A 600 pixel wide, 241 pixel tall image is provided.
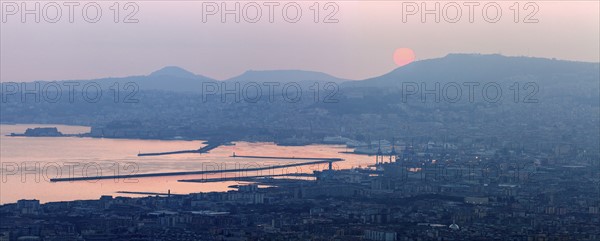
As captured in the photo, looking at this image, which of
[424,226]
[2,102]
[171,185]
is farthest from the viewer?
[2,102]

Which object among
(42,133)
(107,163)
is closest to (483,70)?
(42,133)

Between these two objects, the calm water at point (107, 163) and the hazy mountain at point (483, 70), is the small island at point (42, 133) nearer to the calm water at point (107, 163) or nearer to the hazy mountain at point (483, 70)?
the calm water at point (107, 163)

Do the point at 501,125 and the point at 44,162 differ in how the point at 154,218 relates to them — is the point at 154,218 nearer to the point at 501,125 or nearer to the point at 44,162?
the point at 44,162

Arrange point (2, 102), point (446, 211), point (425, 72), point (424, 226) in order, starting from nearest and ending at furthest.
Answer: point (424, 226) → point (446, 211) → point (2, 102) → point (425, 72)

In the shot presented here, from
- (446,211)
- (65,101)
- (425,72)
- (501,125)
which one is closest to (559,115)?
(501,125)

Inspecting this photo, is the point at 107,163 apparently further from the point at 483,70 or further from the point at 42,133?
the point at 483,70

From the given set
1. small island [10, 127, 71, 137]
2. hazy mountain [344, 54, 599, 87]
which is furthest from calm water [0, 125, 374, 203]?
hazy mountain [344, 54, 599, 87]

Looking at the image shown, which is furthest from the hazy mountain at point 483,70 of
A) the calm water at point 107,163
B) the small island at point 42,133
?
the small island at point 42,133

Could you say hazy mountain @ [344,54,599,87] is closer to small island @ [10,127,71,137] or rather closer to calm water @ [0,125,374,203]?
calm water @ [0,125,374,203]
